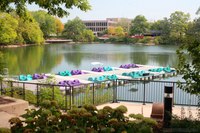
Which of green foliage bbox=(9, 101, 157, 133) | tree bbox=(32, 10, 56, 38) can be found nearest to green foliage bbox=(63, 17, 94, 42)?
tree bbox=(32, 10, 56, 38)

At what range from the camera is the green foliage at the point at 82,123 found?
164 inches

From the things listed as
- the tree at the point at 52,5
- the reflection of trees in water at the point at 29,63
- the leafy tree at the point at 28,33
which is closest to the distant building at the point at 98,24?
the leafy tree at the point at 28,33

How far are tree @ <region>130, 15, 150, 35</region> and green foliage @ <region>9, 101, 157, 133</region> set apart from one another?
406 feet

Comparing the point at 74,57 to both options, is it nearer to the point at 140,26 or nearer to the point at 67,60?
A: the point at 67,60

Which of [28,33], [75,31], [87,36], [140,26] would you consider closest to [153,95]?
[28,33]

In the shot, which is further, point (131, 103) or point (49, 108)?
point (131, 103)

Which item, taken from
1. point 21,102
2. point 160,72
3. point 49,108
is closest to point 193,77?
point 49,108

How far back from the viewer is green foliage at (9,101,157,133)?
4164 millimetres

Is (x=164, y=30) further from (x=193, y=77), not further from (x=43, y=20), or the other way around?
(x=193, y=77)

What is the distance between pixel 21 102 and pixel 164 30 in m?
110

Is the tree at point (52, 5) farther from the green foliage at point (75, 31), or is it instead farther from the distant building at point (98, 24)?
the distant building at point (98, 24)

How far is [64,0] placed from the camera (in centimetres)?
656

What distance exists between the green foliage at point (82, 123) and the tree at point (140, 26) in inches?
4867

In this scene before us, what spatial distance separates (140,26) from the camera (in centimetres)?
12750
